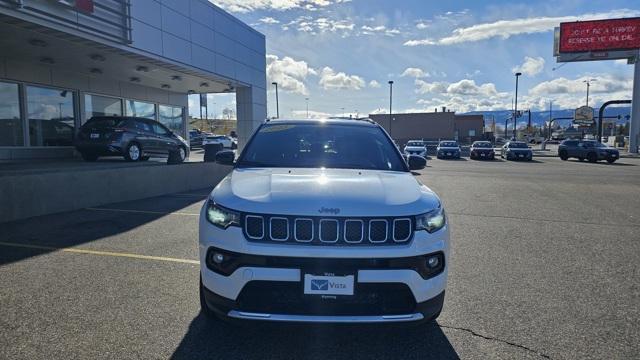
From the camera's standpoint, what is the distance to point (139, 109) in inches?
765

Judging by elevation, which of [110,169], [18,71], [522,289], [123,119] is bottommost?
[522,289]

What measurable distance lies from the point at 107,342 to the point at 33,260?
2759 millimetres

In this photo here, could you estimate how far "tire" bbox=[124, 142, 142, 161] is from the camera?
13.2m

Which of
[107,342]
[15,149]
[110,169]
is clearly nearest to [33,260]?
[107,342]

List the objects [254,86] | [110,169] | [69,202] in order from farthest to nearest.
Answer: [254,86] → [110,169] → [69,202]

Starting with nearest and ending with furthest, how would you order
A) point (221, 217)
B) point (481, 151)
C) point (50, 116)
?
point (221, 217), point (50, 116), point (481, 151)

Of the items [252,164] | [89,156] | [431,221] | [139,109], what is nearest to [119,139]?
[89,156]

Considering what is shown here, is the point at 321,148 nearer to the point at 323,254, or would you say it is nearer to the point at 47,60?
the point at 323,254

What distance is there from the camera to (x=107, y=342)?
3137mm

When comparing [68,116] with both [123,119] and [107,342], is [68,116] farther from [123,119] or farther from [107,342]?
[107,342]

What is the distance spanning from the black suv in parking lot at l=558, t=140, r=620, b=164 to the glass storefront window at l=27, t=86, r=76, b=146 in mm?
29850

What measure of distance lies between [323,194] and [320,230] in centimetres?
32

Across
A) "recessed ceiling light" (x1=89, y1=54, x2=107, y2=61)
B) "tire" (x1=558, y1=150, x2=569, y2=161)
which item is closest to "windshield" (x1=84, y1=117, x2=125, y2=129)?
"recessed ceiling light" (x1=89, y1=54, x2=107, y2=61)

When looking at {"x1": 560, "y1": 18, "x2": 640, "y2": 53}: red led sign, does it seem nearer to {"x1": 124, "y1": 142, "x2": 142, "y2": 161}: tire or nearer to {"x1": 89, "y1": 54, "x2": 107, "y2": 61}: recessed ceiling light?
{"x1": 124, "y1": 142, "x2": 142, "y2": 161}: tire
